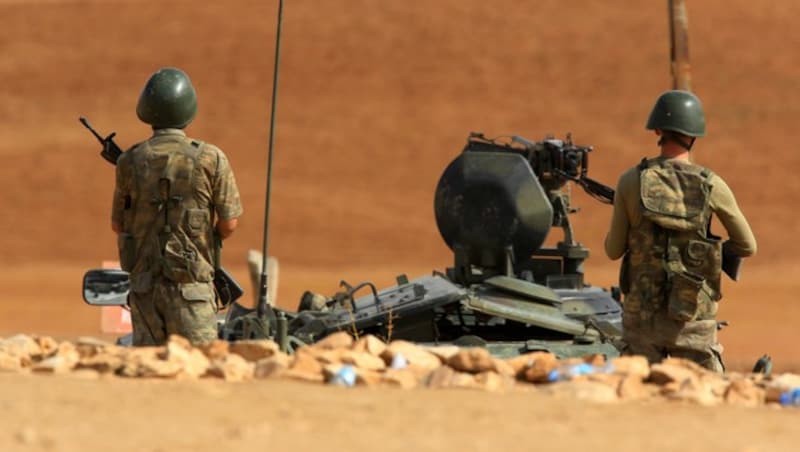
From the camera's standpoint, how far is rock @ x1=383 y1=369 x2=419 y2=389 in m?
6.84

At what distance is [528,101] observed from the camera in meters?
41.1

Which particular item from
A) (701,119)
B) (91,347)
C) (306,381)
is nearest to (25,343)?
(91,347)

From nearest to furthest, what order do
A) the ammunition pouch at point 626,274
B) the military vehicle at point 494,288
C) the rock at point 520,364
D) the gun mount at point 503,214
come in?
1. the rock at point 520,364
2. the ammunition pouch at point 626,274
3. the military vehicle at point 494,288
4. the gun mount at point 503,214

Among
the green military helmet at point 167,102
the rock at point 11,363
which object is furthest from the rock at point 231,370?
the green military helmet at point 167,102

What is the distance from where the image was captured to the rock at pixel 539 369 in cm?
708

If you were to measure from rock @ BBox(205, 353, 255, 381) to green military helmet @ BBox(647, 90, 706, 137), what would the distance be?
230 centimetres

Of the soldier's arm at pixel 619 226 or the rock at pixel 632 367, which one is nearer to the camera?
the rock at pixel 632 367

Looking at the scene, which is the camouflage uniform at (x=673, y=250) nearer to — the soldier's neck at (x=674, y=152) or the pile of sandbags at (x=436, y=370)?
the soldier's neck at (x=674, y=152)

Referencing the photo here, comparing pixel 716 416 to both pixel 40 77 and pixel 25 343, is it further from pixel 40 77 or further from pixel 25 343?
pixel 40 77

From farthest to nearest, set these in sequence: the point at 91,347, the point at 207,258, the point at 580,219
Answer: the point at 580,219 → the point at 207,258 → the point at 91,347

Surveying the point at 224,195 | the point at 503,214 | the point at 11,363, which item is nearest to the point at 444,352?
the point at 224,195

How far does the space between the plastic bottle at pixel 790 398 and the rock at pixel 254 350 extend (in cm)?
215

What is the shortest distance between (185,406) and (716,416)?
1.90 m

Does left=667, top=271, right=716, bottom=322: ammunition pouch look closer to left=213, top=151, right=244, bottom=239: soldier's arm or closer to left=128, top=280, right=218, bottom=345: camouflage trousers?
left=213, top=151, right=244, bottom=239: soldier's arm
